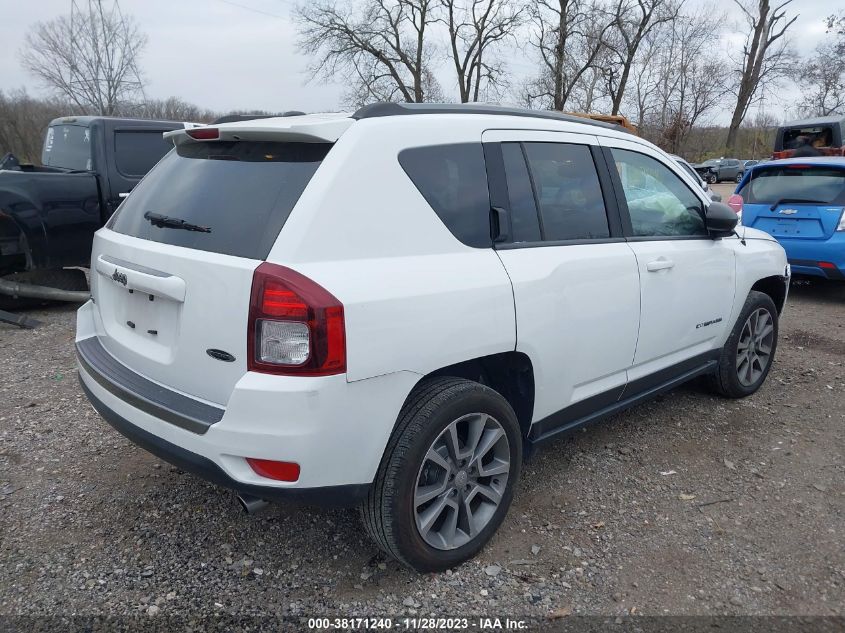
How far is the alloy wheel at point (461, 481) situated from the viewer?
2.56 meters

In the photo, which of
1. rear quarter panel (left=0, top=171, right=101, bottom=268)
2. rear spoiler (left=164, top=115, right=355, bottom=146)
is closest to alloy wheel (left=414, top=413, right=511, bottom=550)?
rear spoiler (left=164, top=115, right=355, bottom=146)

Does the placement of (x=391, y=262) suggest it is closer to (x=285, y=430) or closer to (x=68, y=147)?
(x=285, y=430)

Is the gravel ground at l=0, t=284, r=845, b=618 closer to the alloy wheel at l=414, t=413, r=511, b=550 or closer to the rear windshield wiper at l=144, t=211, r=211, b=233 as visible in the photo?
the alloy wheel at l=414, t=413, r=511, b=550

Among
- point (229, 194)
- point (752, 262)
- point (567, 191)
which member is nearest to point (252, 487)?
point (229, 194)

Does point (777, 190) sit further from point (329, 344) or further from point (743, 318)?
point (329, 344)

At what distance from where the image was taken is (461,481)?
266 cm

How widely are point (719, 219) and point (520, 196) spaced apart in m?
1.56

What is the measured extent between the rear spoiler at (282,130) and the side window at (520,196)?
80cm

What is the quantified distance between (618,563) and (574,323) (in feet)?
3.46

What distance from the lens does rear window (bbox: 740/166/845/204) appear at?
294 inches

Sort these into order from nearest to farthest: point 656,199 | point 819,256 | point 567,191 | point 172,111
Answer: point 567,191 < point 656,199 < point 819,256 < point 172,111

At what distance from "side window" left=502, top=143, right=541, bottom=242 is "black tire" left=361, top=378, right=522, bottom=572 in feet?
2.43

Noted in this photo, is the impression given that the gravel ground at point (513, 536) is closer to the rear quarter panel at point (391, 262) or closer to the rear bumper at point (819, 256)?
the rear quarter panel at point (391, 262)

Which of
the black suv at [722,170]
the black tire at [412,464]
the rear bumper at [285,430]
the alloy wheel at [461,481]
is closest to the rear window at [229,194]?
the rear bumper at [285,430]
